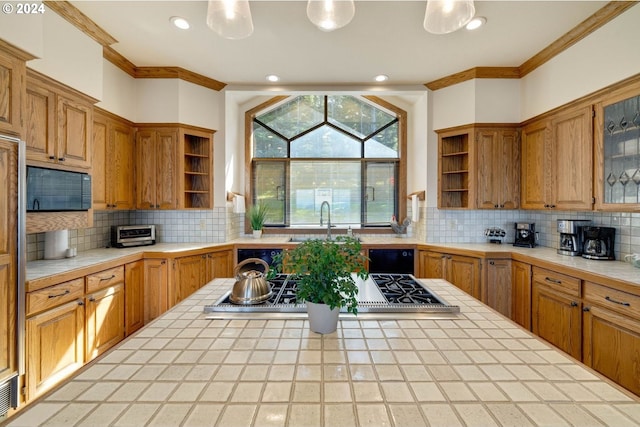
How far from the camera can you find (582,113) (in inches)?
104

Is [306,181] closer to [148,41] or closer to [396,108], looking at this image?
[396,108]

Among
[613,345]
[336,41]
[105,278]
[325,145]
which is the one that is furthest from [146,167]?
[613,345]

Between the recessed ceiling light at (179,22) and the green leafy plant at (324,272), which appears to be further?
the recessed ceiling light at (179,22)

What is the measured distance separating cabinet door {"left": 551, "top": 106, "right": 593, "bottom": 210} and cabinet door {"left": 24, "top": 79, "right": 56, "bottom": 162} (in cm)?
426

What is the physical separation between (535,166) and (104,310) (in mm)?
4312

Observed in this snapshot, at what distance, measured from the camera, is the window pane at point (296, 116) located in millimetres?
4355

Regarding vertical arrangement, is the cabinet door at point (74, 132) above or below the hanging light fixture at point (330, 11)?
below

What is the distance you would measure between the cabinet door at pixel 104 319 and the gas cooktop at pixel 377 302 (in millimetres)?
1635

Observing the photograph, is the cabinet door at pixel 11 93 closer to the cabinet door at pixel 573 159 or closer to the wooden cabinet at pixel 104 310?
the wooden cabinet at pixel 104 310

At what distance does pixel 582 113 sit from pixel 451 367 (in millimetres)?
2851

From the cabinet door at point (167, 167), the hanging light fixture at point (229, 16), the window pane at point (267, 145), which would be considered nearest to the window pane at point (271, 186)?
the window pane at point (267, 145)

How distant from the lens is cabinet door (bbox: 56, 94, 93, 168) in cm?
238

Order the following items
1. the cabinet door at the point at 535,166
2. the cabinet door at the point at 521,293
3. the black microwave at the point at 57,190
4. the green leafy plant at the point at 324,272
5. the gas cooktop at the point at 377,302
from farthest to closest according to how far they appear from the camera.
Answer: the cabinet door at the point at 535,166
the cabinet door at the point at 521,293
the black microwave at the point at 57,190
the gas cooktop at the point at 377,302
the green leafy plant at the point at 324,272

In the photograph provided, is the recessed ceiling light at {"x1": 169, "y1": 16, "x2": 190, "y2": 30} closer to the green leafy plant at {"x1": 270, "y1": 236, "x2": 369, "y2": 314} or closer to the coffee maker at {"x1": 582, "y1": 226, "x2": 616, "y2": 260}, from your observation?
the green leafy plant at {"x1": 270, "y1": 236, "x2": 369, "y2": 314}
